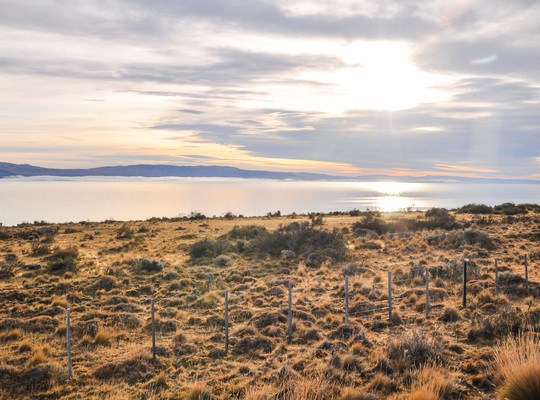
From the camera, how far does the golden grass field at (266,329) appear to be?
8.87 m

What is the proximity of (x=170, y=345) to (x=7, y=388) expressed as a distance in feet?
12.9

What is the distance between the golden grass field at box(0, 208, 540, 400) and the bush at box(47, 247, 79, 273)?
8 cm

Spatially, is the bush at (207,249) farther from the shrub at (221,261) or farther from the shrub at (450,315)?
the shrub at (450,315)

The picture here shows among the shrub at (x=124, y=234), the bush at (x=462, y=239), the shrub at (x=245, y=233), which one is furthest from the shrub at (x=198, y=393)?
the shrub at (x=124, y=234)

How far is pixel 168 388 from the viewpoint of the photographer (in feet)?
31.1

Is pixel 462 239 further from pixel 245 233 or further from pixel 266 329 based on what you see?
pixel 266 329

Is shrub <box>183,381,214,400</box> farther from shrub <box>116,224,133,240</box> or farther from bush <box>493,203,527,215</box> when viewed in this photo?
bush <box>493,203,527,215</box>

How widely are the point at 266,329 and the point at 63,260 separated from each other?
15237mm

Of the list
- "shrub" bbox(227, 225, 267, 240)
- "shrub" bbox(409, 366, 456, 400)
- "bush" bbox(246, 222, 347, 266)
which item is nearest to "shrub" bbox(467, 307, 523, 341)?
"shrub" bbox(409, 366, 456, 400)

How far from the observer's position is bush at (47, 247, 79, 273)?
73.3ft

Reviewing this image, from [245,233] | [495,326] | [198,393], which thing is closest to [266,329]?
[198,393]

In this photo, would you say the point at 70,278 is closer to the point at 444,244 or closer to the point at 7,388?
the point at 7,388

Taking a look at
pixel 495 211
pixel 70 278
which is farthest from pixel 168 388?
pixel 495 211

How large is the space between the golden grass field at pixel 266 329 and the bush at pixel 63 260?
A: 0.27 feet
